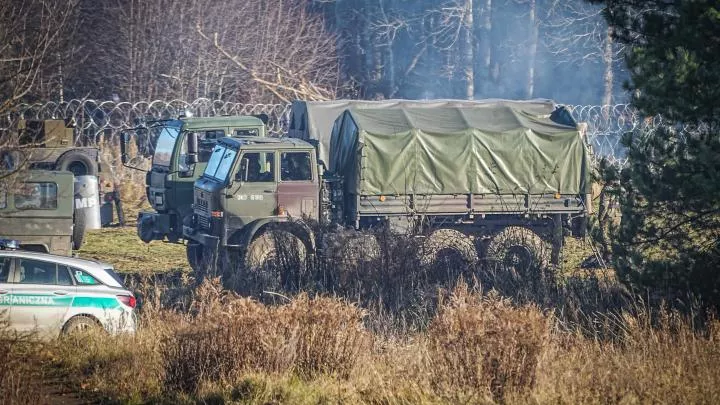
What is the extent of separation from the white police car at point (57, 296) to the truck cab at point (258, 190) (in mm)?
3964

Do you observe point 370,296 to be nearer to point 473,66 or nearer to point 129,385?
point 129,385

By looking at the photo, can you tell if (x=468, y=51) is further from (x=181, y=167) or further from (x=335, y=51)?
(x=181, y=167)

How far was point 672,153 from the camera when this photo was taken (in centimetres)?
1169

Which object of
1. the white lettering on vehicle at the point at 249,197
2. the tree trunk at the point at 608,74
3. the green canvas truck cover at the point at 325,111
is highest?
the tree trunk at the point at 608,74

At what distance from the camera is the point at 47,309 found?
12336mm

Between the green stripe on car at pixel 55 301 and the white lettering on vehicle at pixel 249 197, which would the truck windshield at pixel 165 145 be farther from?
the green stripe on car at pixel 55 301

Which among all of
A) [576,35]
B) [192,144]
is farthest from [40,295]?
[576,35]

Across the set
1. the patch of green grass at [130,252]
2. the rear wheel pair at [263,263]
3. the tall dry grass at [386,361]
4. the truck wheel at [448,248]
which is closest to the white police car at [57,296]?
the tall dry grass at [386,361]

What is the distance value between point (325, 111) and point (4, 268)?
358 inches

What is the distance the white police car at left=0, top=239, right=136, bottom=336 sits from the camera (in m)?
12.2

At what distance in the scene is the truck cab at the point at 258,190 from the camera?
651 inches

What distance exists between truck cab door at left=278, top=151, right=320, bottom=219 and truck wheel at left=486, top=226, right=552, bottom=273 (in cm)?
Result: 297

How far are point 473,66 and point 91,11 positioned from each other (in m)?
14.8

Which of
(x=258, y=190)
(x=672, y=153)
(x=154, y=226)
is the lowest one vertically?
(x=154, y=226)
